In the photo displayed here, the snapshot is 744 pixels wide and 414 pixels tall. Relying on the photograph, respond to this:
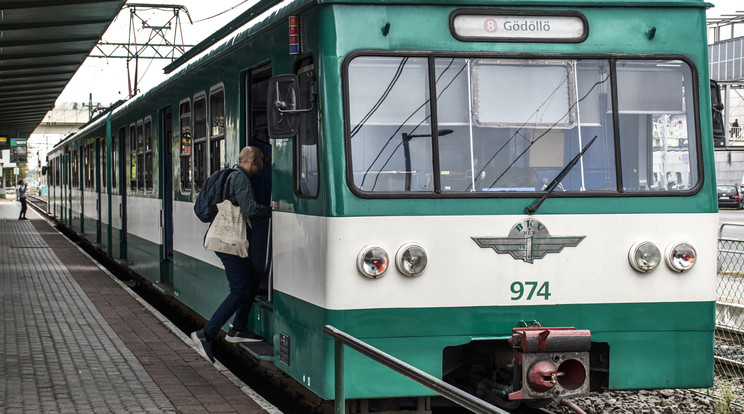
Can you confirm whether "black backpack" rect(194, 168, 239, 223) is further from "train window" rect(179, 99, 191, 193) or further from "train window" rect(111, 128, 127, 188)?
"train window" rect(111, 128, 127, 188)

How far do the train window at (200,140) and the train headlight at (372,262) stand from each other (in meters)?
3.93

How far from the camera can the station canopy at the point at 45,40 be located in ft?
59.6

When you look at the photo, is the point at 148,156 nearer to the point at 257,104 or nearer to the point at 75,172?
the point at 257,104

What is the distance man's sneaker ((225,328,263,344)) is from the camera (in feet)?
25.6

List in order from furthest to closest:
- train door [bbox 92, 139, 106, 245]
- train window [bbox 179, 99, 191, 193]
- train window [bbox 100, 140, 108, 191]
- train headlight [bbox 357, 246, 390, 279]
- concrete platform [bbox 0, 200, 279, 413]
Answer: train door [bbox 92, 139, 106, 245], train window [bbox 100, 140, 108, 191], train window [bbox 179, 99, 191, 193], concrete platform [bbox 0, 200, 279, 413], train headlight [bbox 357, 246, 390, 279]

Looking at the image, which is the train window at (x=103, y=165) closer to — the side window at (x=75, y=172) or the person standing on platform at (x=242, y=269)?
the side window at (x=75, y=172)

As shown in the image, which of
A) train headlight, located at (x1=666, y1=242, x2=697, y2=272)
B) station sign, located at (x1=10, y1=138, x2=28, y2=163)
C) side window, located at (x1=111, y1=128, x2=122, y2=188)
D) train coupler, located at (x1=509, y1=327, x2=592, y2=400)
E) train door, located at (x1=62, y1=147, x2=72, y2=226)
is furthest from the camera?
station sign, located at (x1=10, y1=138, x2=28, y2=163)

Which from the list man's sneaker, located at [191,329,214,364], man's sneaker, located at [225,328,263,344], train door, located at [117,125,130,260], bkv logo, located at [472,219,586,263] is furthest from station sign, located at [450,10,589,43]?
train door, located at [117,125,130,260]

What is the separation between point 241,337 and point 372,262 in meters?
2.37

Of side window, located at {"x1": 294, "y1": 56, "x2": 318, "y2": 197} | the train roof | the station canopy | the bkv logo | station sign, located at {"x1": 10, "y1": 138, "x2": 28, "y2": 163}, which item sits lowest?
the bkv logo

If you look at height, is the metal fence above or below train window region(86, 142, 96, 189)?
below

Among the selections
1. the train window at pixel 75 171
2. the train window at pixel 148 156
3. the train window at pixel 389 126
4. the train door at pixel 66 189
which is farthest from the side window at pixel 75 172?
the train window at pixel 389 126

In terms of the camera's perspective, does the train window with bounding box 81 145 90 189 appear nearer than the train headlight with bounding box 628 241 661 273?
No

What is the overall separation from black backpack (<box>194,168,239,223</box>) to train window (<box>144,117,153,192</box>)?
5140 millimetres
